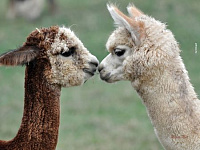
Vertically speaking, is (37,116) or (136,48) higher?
(136,48)

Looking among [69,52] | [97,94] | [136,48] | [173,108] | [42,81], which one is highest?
[97,94]

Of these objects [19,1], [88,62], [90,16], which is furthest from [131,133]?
[19,1]

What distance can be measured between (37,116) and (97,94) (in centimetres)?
802

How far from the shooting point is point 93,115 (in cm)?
1187

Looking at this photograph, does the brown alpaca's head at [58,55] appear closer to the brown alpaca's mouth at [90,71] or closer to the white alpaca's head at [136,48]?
the brown alpaca's mouth at [90,71]

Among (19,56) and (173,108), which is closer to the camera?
(173,108)

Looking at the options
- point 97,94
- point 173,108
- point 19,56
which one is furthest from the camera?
point 97,94

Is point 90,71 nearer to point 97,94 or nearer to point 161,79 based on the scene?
point 161,79

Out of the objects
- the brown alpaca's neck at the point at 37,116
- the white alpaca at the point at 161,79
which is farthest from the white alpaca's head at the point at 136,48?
the brown alpaca's neck at the point at 37,116

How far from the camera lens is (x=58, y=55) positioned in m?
5.28

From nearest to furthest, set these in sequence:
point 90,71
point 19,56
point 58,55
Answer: point 19,56
point 58,55
point 90,71

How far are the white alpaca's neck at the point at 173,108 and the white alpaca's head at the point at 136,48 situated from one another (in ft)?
0.36

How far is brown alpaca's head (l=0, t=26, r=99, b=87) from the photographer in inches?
204

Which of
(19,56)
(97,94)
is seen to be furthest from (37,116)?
(97,94)
